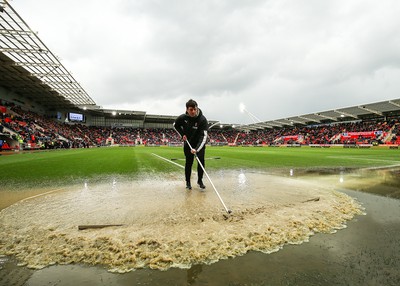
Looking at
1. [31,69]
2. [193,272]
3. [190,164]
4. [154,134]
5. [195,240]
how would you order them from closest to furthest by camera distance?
[193,272]
[195,240]
[190,164]
[31,69]
[154,134]

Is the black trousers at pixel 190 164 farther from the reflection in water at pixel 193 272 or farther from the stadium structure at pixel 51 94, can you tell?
the stadium structure at pixel 51 94

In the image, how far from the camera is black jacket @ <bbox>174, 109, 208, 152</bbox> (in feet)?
17.7

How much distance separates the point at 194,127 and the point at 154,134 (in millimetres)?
72175

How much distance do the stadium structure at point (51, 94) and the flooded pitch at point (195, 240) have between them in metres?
20.6

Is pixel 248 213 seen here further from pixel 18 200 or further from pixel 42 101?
pixel 42 101

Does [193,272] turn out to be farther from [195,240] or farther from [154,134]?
[154,134]

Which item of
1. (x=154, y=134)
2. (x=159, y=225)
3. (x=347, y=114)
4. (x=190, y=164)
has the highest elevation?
(x=347, y=114)

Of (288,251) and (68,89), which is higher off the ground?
(68,89)

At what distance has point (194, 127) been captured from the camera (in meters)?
5.41

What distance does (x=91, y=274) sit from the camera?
182cm

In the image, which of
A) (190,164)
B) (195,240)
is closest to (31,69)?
(190,164)

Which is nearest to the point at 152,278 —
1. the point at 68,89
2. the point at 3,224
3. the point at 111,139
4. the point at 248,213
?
the point at 248,213

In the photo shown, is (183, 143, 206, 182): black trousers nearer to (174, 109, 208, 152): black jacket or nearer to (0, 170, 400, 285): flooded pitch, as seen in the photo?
(174, 109, 208, 152): black jacket

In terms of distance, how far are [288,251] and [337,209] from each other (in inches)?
70.6
